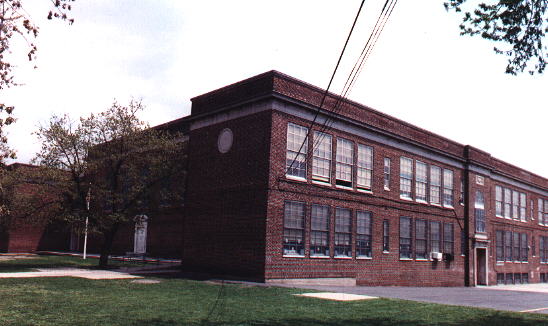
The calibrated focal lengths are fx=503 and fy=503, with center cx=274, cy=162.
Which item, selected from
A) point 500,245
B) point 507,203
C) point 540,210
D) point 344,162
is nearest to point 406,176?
point 344,162

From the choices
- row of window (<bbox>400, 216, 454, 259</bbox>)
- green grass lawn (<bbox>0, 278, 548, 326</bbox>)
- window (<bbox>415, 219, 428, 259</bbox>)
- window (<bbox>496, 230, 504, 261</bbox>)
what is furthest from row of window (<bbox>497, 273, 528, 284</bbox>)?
green grass lawn (<bbox>0, 278, 548, 326</bbox>)

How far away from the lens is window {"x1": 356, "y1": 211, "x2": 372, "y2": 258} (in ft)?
86.2

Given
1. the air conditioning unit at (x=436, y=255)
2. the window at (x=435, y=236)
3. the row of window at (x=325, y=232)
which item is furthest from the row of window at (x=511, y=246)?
the row of window at (x=325, y=232)

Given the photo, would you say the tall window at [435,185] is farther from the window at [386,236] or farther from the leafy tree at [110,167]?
the leafy tree at [110,167]

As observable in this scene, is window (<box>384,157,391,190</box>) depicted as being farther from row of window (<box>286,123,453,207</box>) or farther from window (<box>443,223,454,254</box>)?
window (<box>443,223,454,254</box>)

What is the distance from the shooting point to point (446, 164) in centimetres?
3409

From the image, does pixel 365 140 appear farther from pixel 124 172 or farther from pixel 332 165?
pixel 124 172

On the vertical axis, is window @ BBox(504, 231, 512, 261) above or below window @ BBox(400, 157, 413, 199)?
below

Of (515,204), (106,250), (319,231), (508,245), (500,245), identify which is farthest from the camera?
(515,204)

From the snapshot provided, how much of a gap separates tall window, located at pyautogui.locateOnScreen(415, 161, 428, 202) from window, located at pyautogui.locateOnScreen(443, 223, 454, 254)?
11.1ft

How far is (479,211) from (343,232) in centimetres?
1661

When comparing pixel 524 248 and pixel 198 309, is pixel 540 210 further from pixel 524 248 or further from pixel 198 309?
pixel 198 309

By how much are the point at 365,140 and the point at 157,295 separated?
1558 cm

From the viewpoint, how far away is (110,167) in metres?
27.1
